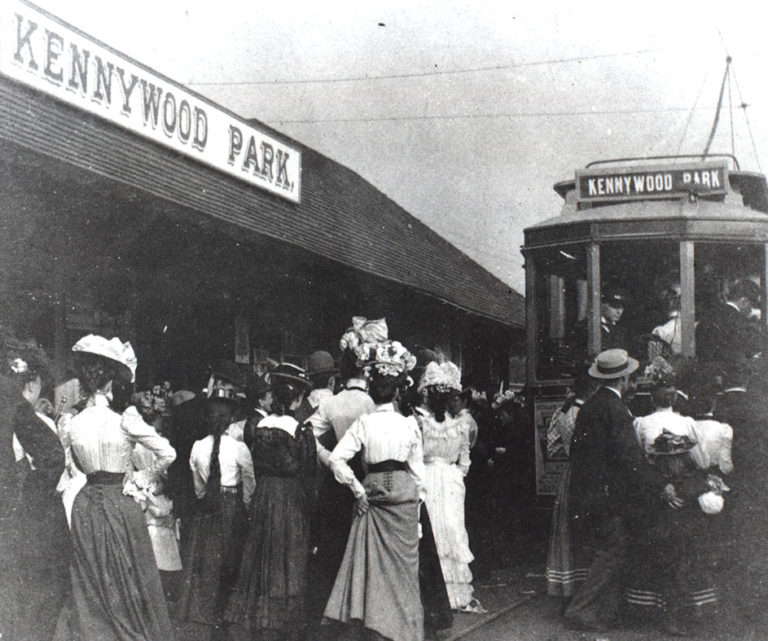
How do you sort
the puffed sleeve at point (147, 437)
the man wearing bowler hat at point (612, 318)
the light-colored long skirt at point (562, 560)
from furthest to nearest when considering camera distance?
the man wearing bowler hat at point (612, 318), the light-colored long skirt at point (562, 560), the puffed sleeve at point (147, 437)

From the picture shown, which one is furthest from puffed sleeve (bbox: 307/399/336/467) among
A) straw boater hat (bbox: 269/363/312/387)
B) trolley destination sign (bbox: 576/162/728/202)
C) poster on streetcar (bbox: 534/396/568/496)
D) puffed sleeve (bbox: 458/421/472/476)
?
trolley destination sign (bbox: 576/162/728/202)

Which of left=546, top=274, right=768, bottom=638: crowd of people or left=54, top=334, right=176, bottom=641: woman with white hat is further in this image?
left=546, top=274, right=768, bottom=638: crowd of people

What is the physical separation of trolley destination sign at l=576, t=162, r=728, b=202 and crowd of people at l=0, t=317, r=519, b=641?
2393 mm

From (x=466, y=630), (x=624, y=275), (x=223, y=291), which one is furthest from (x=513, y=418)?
(x=466, y=630)

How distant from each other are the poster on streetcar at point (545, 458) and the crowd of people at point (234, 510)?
1005 millimetres

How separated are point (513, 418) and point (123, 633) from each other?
5.63m

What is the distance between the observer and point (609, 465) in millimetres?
6090

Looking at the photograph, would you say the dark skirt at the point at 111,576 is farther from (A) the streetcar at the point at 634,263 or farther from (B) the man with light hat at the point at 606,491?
(A) the streetcar at the point at 634,263

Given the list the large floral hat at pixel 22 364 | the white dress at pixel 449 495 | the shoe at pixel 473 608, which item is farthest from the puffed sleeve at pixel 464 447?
the large floral hat at pixel 22 364

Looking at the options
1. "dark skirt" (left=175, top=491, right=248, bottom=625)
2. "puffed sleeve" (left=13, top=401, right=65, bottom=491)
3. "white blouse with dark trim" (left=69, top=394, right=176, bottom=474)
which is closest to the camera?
"puffed sleeve" (left=13, top=401, right=65, bottom=491)

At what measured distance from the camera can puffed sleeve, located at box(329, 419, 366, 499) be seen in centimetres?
516

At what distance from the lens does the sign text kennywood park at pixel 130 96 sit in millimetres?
7047

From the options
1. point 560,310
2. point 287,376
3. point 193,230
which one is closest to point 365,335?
point 287,376

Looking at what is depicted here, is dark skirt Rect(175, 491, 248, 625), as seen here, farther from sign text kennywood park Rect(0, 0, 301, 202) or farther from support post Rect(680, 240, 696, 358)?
support post Rect(680, 240, 696, 358)
